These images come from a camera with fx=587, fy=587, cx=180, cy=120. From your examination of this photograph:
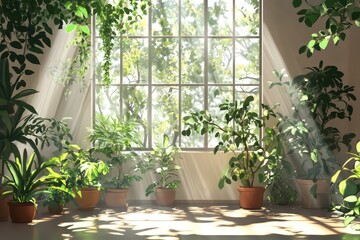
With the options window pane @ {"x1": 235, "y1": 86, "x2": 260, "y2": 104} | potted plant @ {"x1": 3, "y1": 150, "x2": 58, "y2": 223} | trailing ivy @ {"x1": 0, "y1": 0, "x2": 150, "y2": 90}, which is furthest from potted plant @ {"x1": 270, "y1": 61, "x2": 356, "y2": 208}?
potted plant @ {"x1": 3, "y1": 150, "x2": 58, "y2": 223}

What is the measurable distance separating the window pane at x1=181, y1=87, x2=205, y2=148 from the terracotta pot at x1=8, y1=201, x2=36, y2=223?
251 centimetres

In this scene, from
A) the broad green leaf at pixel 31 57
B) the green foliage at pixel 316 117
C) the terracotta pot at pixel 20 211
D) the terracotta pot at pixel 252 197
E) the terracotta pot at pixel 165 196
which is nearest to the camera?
the broad green leaf at pixel 31 57

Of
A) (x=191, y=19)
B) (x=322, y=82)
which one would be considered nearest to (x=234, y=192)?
(x=322, y=82)

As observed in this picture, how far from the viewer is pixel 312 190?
264 inches

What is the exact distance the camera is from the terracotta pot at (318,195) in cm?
698

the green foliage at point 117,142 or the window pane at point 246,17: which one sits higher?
the window pane at point 246,17

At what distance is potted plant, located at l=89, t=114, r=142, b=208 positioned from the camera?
698 cm

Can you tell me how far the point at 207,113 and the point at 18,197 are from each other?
2.70 m

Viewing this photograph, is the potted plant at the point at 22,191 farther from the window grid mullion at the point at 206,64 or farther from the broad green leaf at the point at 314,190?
the broad green leaf at the point at 314,190

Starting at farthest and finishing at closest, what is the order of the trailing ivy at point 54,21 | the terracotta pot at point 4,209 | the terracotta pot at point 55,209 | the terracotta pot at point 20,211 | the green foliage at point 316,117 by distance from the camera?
the green foliage at point 316,117
the terracotta pot at point 55,209
the terracotta pot at point 4,209
the terracotta pot at point 20,211
the trailing ivy at point 54,21

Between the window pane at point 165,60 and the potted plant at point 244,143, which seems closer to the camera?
the potted plant at point 244,143

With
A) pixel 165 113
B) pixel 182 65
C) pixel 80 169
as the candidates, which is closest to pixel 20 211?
pixel 80 169

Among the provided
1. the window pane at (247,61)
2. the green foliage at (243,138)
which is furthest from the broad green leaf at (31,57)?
the window pane at (247,61)

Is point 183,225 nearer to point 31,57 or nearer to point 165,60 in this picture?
point 31,57
